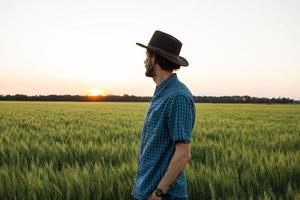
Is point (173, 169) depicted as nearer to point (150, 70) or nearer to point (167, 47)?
point (150, 70)

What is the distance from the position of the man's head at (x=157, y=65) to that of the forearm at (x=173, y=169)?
59cm

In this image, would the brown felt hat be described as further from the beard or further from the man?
the beard

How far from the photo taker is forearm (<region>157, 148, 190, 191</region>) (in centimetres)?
261

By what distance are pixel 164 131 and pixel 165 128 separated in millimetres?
20

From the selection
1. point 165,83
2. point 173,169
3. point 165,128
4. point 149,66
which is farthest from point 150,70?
point 173,169

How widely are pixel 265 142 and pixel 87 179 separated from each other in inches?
210

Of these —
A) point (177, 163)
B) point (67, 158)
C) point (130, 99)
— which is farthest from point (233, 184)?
point (130, 99)

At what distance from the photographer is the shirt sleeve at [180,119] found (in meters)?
2.60

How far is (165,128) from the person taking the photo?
2740mm

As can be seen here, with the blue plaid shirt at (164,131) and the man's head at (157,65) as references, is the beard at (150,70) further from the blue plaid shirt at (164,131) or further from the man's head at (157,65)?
the blue plaid shirt at (164,131)

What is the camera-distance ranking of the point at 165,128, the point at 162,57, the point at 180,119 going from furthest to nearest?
the point at 162,57 < the point at 165,128 < the point at 180,119

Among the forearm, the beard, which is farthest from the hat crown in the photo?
the forearm

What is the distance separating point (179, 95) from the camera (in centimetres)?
264

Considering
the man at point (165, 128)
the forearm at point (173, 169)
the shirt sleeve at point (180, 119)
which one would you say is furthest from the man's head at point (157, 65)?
the forearm at point (173, 169)
